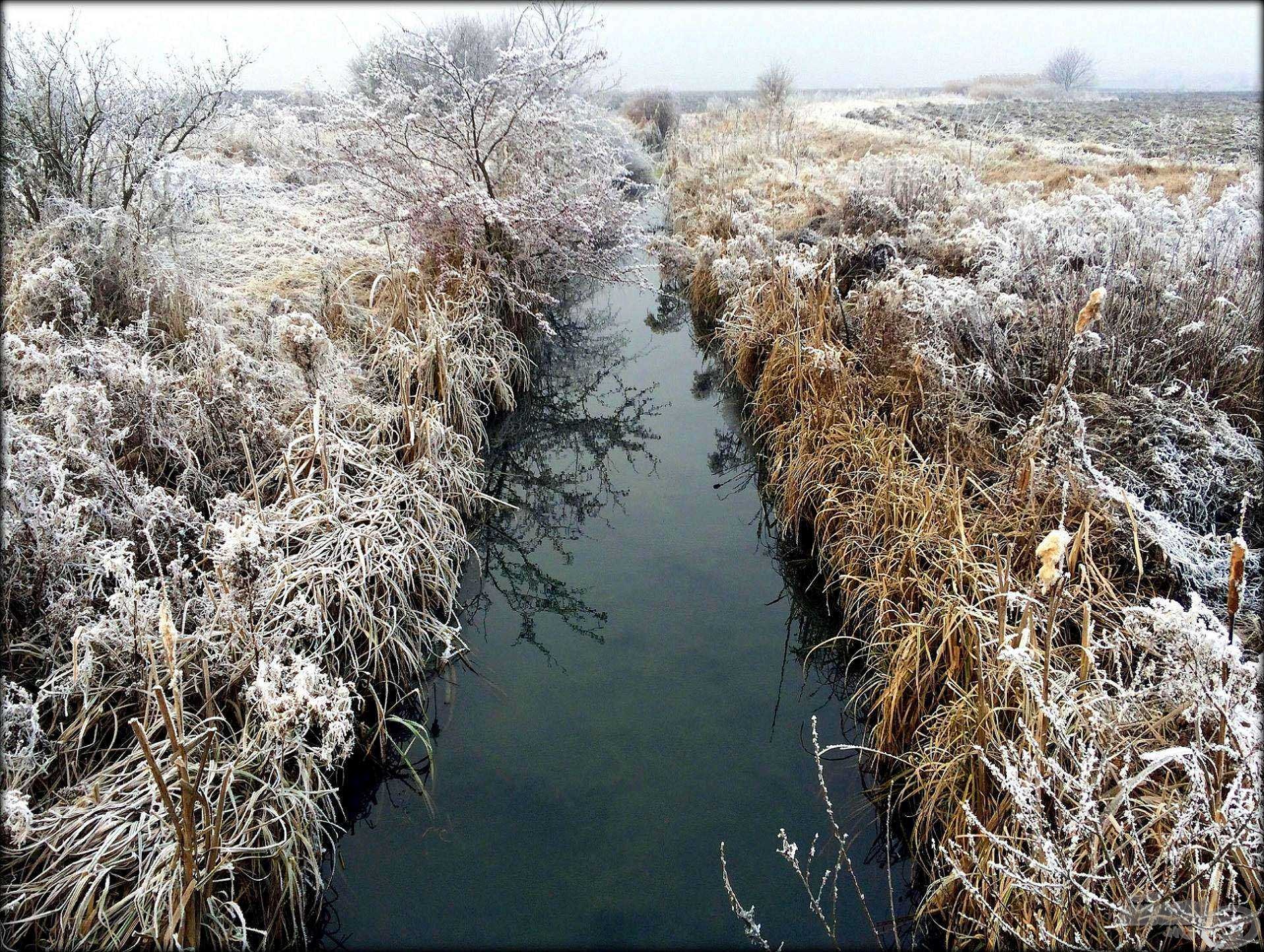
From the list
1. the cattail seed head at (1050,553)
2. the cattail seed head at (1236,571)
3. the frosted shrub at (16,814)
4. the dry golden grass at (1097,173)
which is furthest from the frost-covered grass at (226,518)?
the dry golden grass at (1097,173)

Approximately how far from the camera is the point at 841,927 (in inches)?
105

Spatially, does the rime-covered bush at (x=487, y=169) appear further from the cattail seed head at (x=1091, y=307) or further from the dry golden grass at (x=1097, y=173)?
the dry golden grass at (x=1097, y=173)

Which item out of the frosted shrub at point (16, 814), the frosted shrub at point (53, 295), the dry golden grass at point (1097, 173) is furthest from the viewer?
the dry golden grass at point (1097, 173)

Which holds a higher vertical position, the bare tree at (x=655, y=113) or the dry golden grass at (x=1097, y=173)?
the bare tree at (x=655, y=113)

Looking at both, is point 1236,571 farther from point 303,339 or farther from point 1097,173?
point 1097,173

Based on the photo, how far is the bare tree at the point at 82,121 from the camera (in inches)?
205

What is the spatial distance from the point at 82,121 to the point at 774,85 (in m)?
19.7

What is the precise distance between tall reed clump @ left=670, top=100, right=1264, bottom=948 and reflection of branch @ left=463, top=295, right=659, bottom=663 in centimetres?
124

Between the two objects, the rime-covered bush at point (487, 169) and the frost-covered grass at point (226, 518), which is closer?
the frost-covered grass at point (226, 518)

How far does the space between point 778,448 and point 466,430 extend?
226 cm

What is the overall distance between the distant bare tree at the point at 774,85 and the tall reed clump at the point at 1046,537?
16.0 metres

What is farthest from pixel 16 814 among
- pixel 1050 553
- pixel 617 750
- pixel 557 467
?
pixel 557 467

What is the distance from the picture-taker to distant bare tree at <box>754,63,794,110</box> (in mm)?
20812

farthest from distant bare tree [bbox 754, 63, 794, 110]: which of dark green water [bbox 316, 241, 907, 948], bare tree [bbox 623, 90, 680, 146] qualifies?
dark green water [bbox 316, 241, 907, 948]
